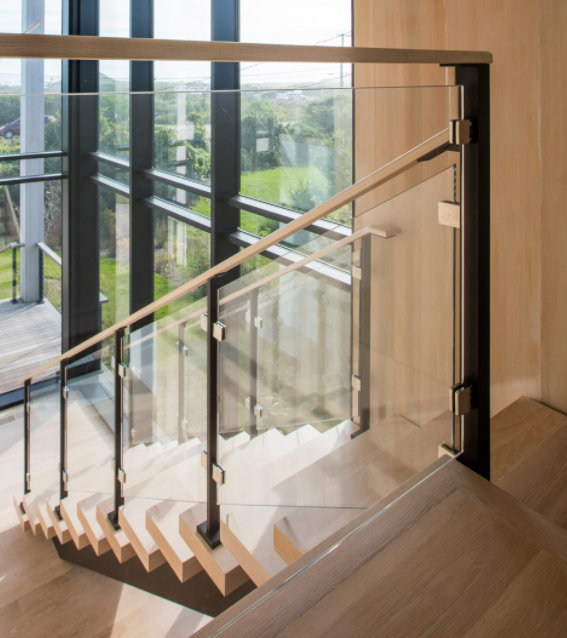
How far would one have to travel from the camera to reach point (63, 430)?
127 inches

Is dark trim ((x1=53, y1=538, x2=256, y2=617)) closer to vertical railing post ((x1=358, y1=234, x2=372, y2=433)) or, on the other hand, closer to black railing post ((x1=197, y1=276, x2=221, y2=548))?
black railing post ((x1=197, y1=276, x2=221, y2=548))

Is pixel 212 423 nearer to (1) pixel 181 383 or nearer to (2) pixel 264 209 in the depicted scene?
(1) pixel 181 383

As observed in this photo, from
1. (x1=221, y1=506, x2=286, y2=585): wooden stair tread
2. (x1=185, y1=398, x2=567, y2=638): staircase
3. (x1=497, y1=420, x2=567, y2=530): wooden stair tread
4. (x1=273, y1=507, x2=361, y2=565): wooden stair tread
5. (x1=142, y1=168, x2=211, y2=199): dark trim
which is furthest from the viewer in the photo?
(x1=142, y1=168, x2=211, y2=199): dark trim

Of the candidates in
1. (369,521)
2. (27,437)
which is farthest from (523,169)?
(27,437)

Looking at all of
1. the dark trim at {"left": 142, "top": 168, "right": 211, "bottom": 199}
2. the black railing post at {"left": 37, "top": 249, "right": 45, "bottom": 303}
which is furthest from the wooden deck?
the dark trim at {"left": 142, "top": 168, "right": 211, "bottom": 199}

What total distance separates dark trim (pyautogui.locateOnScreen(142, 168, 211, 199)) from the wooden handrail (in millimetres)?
2530

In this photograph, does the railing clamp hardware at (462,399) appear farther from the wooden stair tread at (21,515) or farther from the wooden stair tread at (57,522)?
the wooden stair tread at (21,515)

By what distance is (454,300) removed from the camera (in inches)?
46.1

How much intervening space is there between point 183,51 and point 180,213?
9.40ft

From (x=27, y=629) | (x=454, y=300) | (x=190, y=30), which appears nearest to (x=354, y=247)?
(x=454, y=300)

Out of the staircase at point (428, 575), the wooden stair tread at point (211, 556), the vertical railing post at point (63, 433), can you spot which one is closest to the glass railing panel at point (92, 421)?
the vertical railing post at point (63, 433)

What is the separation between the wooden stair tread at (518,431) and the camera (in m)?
1.61

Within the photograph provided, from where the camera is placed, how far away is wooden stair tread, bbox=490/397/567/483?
1.61 m

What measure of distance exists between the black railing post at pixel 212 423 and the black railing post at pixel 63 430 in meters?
1.71
